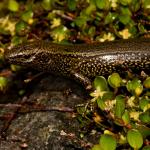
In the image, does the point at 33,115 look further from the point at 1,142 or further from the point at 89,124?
the point at 89,124

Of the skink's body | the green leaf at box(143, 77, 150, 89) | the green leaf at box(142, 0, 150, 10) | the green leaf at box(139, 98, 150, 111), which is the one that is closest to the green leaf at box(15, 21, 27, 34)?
the skink's body

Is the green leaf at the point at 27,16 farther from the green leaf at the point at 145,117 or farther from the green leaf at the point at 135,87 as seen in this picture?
the green leaf at the point at 145,117

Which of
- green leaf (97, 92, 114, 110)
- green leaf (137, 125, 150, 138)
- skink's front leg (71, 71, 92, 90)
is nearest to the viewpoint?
green leaf (137, 125, 150, 138)

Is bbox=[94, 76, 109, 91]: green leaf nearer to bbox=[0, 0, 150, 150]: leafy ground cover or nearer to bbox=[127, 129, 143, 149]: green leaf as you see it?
bbox=[0, 0, 150, 150]: leafy ground cover

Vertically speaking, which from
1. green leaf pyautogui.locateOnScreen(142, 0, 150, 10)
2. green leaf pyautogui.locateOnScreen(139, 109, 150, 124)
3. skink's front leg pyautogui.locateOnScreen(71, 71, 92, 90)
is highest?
green leaf pyautogui.locateOnScreen(142, 0, 150, 10)

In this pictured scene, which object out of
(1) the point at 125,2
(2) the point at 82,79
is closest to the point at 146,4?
(1) the point at 125,2

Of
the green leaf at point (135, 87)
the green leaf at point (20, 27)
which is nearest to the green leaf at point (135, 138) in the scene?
the green leaf at point (135, 87)

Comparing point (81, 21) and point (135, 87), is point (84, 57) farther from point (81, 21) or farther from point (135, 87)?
point (135, 87)
